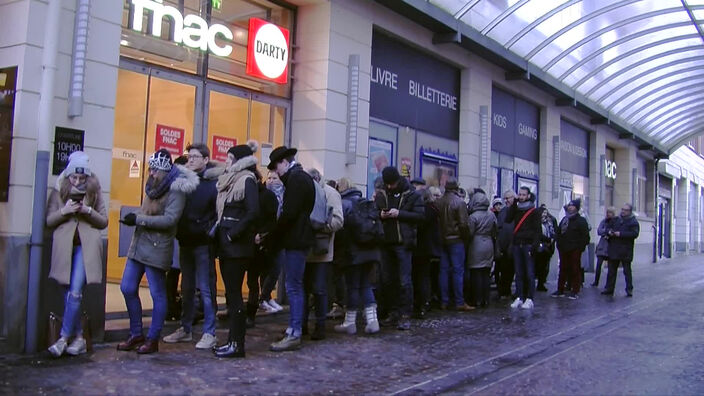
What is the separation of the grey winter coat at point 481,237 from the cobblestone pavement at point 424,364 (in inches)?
49.5

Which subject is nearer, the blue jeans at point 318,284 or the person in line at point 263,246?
the person in line at point 263,246

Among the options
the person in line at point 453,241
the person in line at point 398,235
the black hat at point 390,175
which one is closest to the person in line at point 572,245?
the person in line at point 453,241

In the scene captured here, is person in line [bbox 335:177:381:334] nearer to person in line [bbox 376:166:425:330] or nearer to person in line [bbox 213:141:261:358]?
person in line [bbox 376:166:425:330]

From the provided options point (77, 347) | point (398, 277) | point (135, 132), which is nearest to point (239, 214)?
point (77, 347)

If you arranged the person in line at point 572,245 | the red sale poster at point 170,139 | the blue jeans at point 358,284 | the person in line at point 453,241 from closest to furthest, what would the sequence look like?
the blue jeans at point 358,284
the red sale poster at point 170,139
the person in line at point 453,241
the person in line at point 572,245

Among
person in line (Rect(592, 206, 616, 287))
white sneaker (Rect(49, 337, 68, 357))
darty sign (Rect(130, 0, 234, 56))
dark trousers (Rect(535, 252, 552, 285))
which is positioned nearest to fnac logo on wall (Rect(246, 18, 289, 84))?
Result: darty sign (Rect(130, 0, 234, 56))

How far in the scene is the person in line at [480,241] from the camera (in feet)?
33.5

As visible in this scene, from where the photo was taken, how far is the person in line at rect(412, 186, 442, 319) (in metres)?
8.79

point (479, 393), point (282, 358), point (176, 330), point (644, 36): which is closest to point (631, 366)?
point (479, 393)

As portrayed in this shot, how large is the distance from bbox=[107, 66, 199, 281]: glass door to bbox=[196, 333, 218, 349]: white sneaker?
75.5 inches

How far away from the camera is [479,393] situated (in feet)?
17.6

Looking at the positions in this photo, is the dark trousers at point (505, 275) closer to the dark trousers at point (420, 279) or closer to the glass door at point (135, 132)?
the dark trousers at point (420, 279)

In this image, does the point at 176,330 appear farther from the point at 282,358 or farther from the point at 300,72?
the point at 300,72

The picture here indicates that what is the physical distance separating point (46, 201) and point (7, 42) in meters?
1.60
